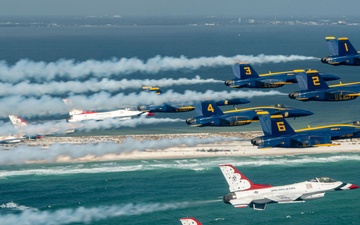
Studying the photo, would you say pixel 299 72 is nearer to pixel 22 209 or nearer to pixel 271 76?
pixel 271 76

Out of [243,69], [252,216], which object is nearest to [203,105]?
[243,69]

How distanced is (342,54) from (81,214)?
209ft

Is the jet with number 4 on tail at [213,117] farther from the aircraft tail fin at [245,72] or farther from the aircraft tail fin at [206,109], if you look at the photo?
the aircraft tail fin at [245,72]

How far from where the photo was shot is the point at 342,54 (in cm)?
18350

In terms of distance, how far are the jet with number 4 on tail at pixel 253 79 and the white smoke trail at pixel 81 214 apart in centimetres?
2874

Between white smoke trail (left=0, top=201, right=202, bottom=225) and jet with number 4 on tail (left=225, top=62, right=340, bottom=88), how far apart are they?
94.3 ft

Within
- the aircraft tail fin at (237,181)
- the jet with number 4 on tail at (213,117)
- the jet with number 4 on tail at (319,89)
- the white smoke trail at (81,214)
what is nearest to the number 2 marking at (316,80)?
the jet with number 4 on tail at (319,89)

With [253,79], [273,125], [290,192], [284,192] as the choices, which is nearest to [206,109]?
[253,79]

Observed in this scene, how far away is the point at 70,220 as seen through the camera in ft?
618

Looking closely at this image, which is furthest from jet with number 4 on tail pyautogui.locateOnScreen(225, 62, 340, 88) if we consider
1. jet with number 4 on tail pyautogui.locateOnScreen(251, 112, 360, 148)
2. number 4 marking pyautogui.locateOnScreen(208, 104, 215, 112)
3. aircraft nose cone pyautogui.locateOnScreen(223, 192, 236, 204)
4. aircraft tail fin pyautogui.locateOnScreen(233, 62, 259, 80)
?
aircraft nose cone pyautogui.locateOnScreen(223, 192, 236, 204)

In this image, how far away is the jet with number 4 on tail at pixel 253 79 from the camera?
623 feet

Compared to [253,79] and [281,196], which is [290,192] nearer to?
[281,196]

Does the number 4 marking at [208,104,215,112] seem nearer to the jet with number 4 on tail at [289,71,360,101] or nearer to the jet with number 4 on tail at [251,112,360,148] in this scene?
the jet with number 4 on tail at [251,112,360,148]

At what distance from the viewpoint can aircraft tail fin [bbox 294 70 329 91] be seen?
179 m
